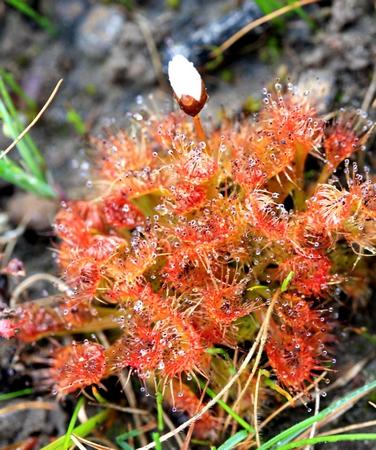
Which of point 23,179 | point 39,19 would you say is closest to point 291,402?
point 23,179

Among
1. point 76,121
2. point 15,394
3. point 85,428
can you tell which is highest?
point 76,121

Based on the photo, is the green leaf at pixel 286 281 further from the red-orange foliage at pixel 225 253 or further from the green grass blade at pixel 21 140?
the green grass blade at pixel 21 140

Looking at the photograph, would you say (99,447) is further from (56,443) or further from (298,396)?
(298,396)

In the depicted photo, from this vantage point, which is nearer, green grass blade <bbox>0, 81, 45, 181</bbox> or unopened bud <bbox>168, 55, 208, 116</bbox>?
unopened bud <bbox>168, 55, 208, 116</bbox>

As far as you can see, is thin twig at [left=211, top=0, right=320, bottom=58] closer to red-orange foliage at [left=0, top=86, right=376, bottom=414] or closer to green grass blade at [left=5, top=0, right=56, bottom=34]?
red-orange foliage at [left=0, top=86, right=376, bottom=414]

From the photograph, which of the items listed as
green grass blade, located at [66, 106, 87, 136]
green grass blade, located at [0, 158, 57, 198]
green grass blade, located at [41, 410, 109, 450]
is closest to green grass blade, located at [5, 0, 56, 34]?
green grass blade, located at [66, 106, 87, 136]

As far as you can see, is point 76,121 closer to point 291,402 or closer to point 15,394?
point 15,394

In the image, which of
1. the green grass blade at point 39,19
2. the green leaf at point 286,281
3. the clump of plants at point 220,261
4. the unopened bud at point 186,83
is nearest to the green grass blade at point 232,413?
the clump of plants at point 220,261
